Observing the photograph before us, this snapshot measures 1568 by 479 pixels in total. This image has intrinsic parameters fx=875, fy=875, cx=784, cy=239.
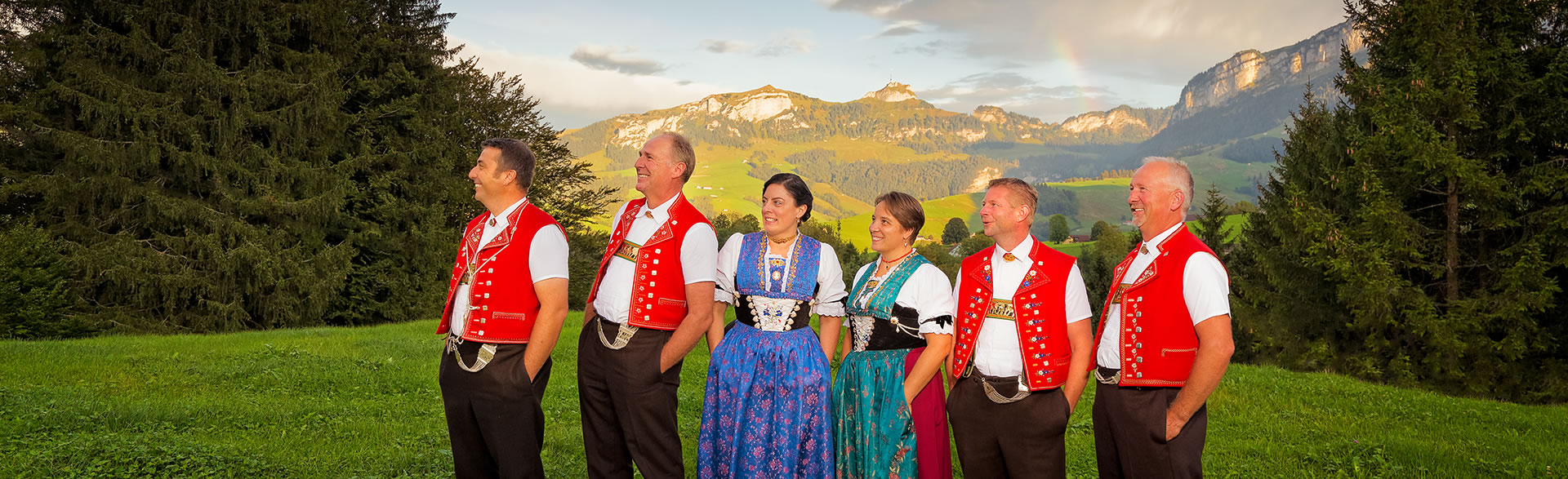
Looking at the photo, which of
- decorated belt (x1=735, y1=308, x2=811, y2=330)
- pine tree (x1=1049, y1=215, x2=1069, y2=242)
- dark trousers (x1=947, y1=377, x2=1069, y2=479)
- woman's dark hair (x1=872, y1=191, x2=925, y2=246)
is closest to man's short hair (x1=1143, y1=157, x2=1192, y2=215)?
dark trousers (x1=947, y1=377, x2=1069, y2=479)

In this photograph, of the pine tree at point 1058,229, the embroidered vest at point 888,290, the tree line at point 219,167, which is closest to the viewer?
the embroidered vest at point 888,290

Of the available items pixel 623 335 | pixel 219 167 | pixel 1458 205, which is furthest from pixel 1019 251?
pixel 219 167

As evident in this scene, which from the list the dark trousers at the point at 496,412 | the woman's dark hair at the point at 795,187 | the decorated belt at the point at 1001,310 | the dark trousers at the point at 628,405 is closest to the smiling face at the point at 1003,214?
the decorated belt at the point at 1001,310

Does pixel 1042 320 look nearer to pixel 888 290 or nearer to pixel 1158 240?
pixel 1158 240

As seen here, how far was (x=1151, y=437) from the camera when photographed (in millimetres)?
3641

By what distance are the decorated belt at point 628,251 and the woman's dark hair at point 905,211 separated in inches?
50.2

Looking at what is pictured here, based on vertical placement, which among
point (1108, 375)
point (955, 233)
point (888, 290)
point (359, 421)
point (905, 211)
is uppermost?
point (905, 211)

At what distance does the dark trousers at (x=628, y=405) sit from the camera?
177 inches

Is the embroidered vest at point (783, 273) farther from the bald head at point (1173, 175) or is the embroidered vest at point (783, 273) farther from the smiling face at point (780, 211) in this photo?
the bald head at point (1173, 175)

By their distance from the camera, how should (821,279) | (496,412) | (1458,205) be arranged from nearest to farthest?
(496,412)
(821,279)
(1458,205)

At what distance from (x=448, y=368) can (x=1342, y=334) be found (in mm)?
31116

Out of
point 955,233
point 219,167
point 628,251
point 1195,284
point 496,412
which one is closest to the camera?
point 1195,284

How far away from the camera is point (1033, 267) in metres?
4.08

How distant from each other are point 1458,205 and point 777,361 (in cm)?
2557
